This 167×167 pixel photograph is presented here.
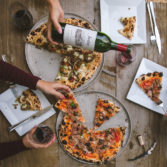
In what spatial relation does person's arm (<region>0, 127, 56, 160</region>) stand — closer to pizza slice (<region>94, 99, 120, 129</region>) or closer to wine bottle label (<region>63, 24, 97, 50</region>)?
pizza slice (<region>94, 99, 120, 129</region>)

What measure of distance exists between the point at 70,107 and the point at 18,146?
438 mm

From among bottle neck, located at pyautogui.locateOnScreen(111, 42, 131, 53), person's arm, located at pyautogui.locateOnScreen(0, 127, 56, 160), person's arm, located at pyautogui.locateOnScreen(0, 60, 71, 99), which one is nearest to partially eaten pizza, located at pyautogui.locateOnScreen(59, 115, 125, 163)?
person's arm, located at pyautogui.locateOnScreen(0, 127, 56, 160)

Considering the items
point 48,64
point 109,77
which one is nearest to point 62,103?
point 48,64

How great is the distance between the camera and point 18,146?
1.25 metres

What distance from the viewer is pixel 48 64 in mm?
1330

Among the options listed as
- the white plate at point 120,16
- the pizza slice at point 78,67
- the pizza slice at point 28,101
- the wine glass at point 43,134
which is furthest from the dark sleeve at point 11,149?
the white plate at point 120,16

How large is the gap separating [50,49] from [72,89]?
32cm

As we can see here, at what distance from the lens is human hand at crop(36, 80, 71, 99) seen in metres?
1.24

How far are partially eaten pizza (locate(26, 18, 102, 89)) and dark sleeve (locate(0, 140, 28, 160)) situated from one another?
518mm

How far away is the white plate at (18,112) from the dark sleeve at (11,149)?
77 millimetres

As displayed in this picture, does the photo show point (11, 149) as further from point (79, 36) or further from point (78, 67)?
point (79, 36)

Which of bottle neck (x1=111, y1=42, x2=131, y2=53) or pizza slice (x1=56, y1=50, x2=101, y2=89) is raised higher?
bottle neck (x1=111, y1=42, x2=131, y2=53)

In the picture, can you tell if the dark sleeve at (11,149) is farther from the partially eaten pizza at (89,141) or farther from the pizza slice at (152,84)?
the pizza slice at (152,84)

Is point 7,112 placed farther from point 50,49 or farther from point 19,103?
point 50,49
